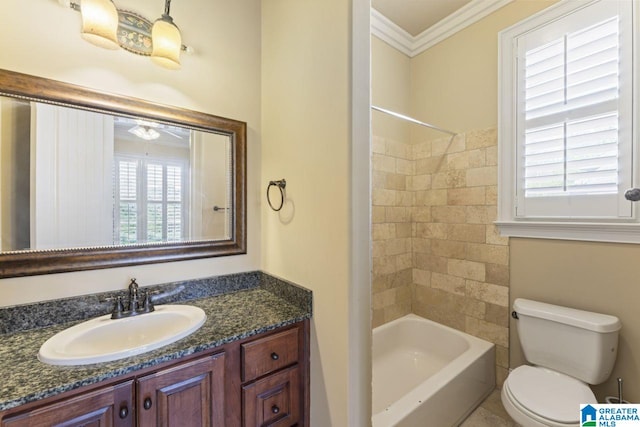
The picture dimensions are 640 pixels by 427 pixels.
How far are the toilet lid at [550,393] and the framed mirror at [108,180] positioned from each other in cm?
175

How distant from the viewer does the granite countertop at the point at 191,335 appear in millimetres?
776

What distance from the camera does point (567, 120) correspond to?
1.71 meters

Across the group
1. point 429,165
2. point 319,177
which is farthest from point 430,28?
point 319,177

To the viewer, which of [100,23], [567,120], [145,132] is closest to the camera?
[100,23]

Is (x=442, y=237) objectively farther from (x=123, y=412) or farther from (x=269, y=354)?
(x=123, y=412)

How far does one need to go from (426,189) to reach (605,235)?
1.20 metres

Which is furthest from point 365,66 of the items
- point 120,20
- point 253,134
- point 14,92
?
point 14,92

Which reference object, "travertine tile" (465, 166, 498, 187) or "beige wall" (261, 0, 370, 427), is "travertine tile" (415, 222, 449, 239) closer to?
"travertine tile" (465, 166, 498, 187)

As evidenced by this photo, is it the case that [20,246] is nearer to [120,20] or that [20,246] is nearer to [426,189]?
[120,20]

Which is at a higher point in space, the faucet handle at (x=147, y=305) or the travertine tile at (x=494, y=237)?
the travertine tile at (x=494, y=237)

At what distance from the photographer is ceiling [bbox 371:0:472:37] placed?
2088mm

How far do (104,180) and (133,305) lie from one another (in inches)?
23.8

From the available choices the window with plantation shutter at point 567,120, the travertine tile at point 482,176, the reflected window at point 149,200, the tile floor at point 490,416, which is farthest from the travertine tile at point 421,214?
the reflected window at point 149,200

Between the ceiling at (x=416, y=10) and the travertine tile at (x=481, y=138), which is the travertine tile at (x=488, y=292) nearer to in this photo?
the travertine tile at (x=481, y=138)
